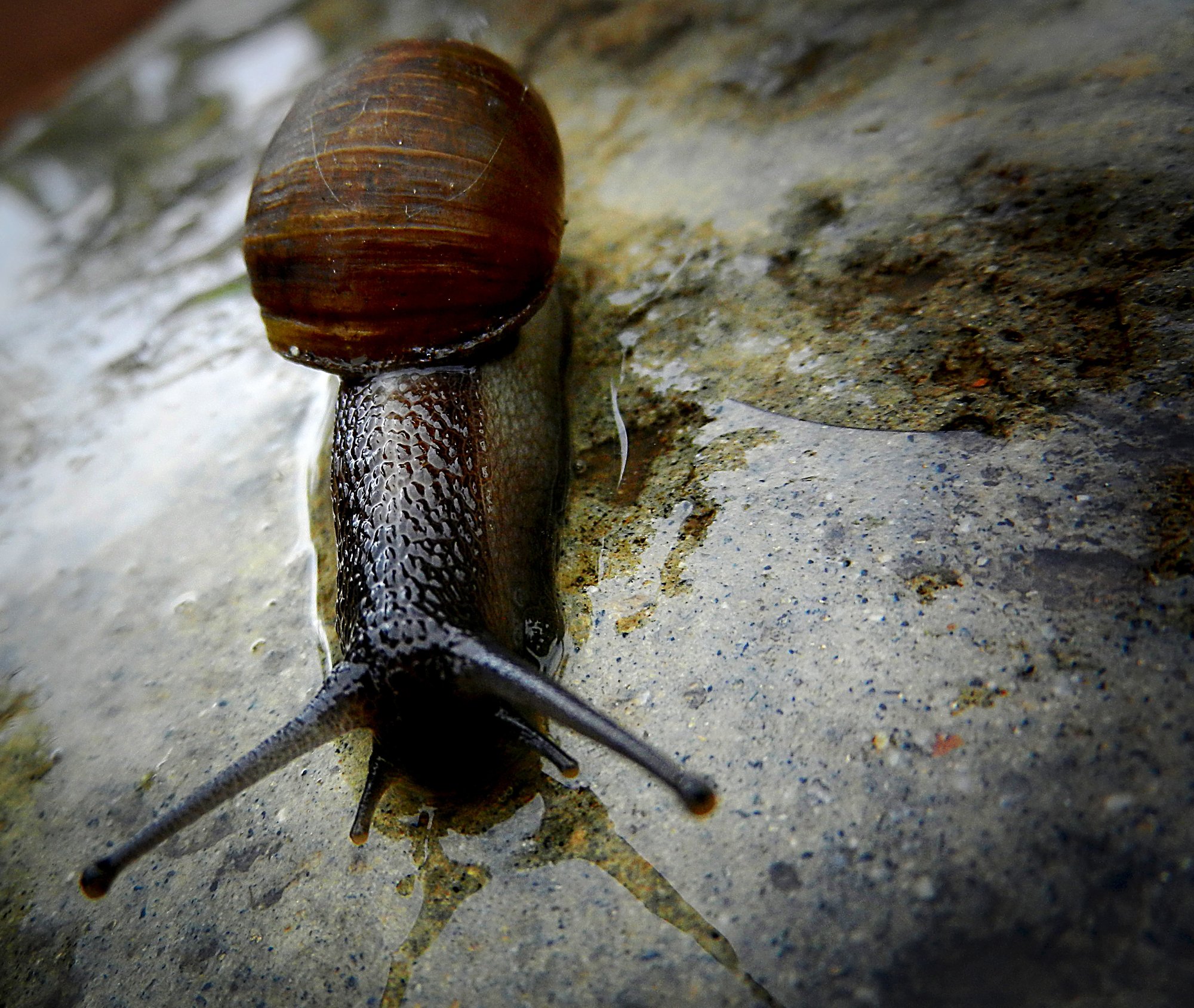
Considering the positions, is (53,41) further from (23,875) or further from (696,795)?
(696,795)

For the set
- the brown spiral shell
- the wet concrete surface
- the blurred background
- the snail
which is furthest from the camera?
the blurred background

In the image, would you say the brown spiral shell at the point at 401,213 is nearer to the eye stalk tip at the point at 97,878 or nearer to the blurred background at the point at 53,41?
the eye stalk tip at the point at 97,878

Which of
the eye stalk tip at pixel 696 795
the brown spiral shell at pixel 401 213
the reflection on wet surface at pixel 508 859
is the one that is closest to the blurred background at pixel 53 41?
the brown spiral shell at pixel 401 213

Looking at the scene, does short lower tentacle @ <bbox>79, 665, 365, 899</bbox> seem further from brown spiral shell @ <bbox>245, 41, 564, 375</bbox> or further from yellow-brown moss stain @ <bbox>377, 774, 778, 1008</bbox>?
brown spiral shell @ <bbox>245, 41, 564, 375</bbox>

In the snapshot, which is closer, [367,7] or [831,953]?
[831,953]

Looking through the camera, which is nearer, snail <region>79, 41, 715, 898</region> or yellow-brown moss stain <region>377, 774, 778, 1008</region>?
yellow-brown moss stain <region>377, 774, 778, 1008</region>

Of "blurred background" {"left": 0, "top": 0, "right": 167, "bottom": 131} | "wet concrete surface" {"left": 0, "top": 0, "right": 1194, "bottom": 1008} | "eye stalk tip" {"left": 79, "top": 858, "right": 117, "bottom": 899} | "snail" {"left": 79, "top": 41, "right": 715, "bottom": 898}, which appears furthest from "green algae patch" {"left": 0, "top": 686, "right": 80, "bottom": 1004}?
"blurred background" {"left": 0, "top": 0, "right": 167, "bottom": 131}

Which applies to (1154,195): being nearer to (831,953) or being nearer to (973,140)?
(973,140)

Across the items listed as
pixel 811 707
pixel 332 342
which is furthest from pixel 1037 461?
pixel 332 342
